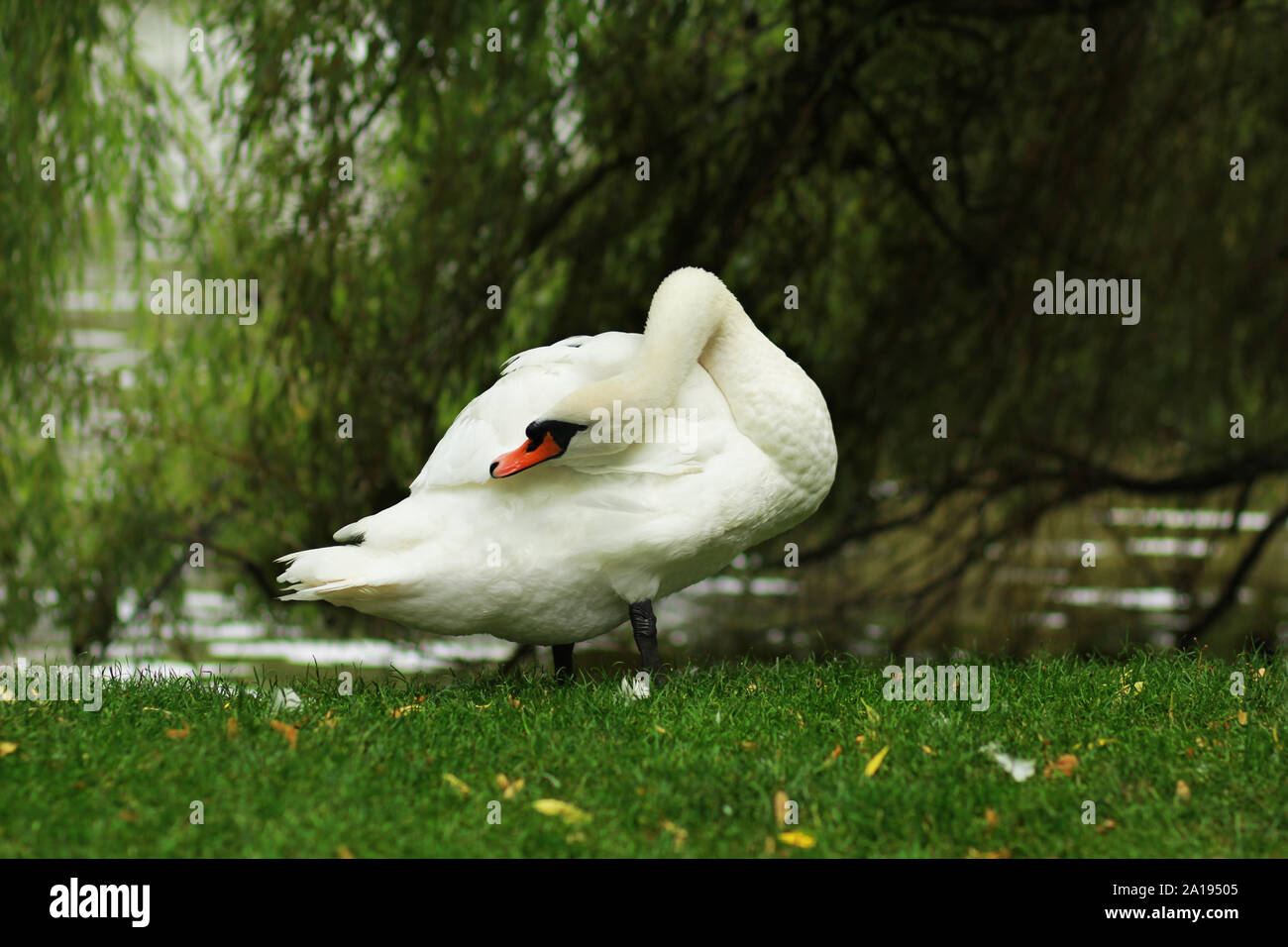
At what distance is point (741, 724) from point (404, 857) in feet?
4.50

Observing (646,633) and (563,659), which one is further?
(563,659)

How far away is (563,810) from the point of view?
11.6 ft

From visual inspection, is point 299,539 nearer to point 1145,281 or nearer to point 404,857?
point 404,857

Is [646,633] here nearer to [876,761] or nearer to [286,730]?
[876,761]

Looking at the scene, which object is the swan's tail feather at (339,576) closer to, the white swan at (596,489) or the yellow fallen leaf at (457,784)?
the white swan at (596,489)

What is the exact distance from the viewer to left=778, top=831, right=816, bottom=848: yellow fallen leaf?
3.38 m

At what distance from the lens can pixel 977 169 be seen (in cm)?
747

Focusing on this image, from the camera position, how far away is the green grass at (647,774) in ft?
11.1

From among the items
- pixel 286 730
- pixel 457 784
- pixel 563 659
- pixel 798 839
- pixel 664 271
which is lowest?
pixel 798 839

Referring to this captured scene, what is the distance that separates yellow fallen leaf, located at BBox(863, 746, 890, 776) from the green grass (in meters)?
0.02

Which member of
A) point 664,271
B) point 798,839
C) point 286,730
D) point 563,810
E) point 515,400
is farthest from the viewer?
point 664,271

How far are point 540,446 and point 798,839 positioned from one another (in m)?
1.69

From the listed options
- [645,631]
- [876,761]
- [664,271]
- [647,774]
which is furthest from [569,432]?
[664,271]

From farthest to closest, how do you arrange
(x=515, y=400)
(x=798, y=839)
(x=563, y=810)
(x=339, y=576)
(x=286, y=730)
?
(x=515, y=400), (x=339, y=576), (x=286, y=730), (x=563, y=810), (x=798, y=839)
